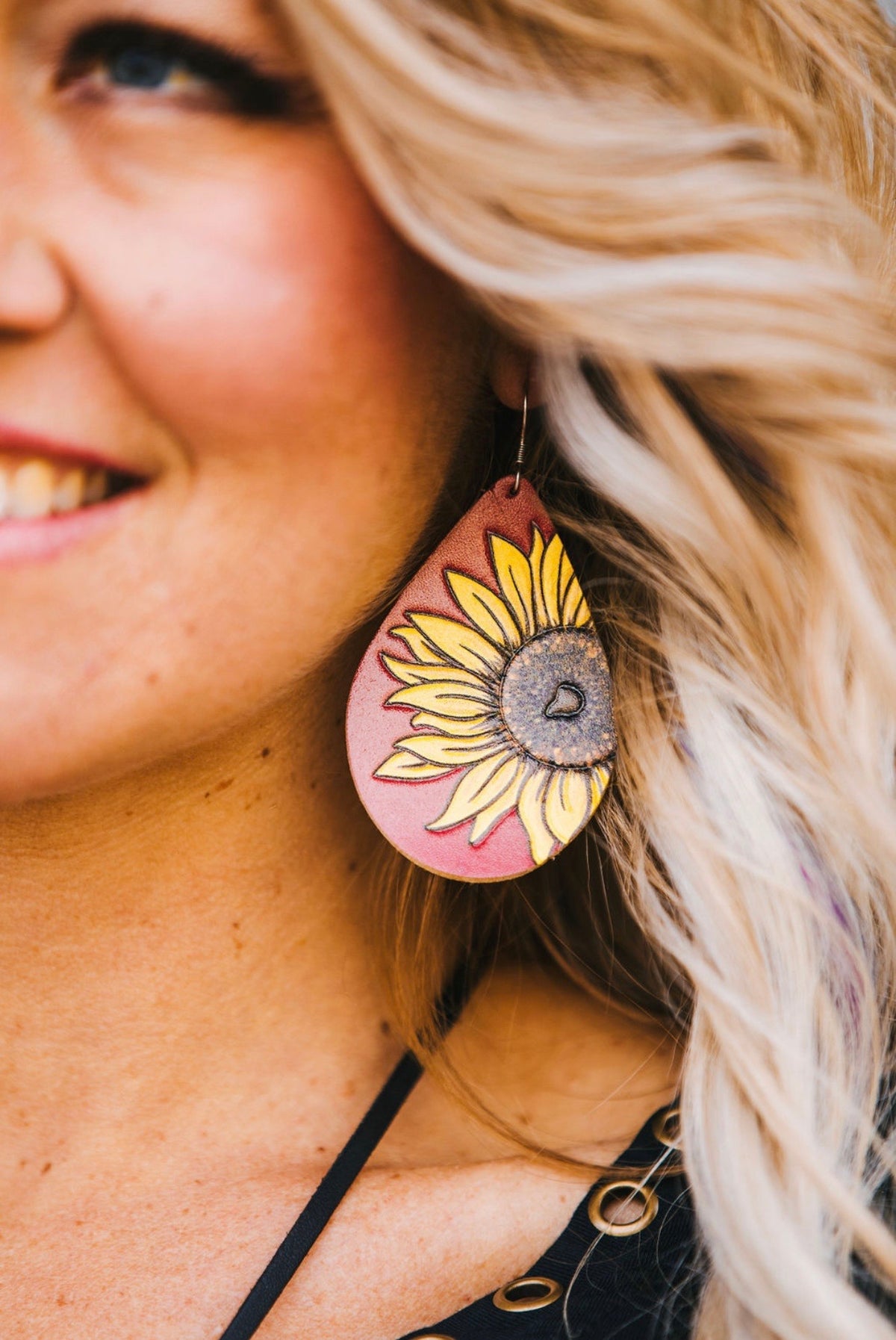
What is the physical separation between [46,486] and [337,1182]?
2.69 ft

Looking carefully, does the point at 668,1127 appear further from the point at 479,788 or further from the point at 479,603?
the point at 479,603

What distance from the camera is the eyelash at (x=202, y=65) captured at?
977 mm

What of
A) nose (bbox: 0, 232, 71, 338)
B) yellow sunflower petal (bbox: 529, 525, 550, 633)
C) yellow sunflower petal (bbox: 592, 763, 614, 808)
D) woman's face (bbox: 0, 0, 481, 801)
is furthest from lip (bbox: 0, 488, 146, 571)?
yellow sunflower petal (bbox: 592, 763, 614, 808)

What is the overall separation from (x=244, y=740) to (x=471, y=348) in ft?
1.60

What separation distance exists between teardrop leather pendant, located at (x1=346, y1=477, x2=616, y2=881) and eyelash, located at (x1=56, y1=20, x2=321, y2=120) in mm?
432

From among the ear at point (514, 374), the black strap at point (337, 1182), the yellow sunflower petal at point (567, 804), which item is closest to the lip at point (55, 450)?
the ear at point (514, 374)

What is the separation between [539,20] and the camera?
1024 mm

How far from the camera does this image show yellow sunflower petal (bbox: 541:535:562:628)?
1250 millimetres

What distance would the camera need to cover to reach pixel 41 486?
41.1 inches

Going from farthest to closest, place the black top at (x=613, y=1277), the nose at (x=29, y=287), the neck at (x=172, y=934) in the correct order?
the neck at (x=172, y=934) < the black top at (x=613, y=1277) < the nose at (x=29, y=287)

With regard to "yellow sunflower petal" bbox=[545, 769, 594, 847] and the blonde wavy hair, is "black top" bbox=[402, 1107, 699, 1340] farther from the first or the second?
"yellow sunflower petal" bbox=[545, 769, 594, 847]

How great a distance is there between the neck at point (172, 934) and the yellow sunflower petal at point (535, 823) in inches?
11.4

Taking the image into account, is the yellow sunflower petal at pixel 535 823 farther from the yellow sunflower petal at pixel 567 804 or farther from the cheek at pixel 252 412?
the cheek at pixel 252 412

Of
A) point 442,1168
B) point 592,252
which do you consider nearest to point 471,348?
point 592,252
